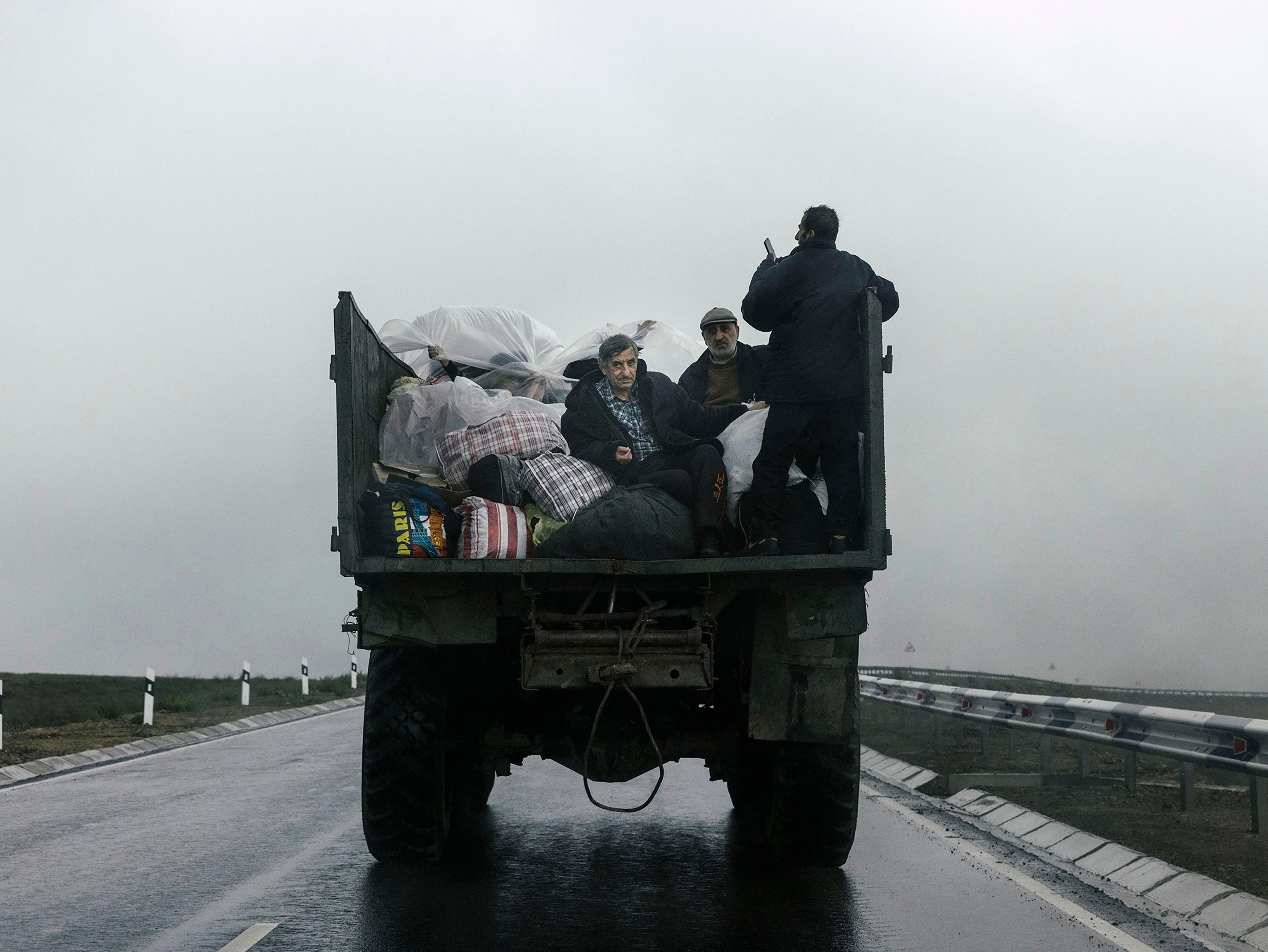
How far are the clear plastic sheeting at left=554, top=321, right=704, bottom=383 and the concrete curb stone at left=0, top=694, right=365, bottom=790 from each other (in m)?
3.29

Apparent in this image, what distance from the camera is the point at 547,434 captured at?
7098 mm

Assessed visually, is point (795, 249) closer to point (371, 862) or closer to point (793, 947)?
point (793, 947)

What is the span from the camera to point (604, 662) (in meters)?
6.32

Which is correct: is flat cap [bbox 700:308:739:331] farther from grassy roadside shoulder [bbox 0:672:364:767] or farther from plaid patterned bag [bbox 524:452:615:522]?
grassy roadside shoulder [bbox 0:672:364:767]

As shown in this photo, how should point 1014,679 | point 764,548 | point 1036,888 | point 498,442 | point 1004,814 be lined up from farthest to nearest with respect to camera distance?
point 1014,679 < point 1004,814 < point 498,442 < point 1036,888 < point 764,548

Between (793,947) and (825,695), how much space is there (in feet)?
4.55

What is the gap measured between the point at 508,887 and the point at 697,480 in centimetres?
232

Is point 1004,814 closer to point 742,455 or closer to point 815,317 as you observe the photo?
point 742,455

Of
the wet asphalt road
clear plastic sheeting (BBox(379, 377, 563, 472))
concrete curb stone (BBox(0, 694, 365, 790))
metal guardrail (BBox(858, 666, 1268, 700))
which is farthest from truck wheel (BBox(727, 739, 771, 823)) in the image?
metal guardrail (BBox(858, 666, 1268, 700))

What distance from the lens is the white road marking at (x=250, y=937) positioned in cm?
546

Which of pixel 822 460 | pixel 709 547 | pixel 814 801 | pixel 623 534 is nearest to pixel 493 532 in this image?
pixel 623 534

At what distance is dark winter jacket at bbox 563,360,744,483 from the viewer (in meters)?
7.03

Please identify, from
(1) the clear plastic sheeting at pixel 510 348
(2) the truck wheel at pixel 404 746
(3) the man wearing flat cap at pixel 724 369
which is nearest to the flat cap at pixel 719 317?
(3) the man wearing flat cap at pixel 724 369

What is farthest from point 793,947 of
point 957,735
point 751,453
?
point 957,735
